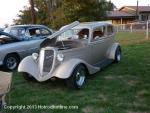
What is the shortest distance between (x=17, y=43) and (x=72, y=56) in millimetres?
3449

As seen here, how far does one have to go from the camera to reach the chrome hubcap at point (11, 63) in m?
11.0

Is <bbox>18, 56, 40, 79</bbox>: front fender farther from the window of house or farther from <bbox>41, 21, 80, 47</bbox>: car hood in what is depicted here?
the window of house

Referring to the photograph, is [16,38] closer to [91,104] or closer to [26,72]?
[26,72]

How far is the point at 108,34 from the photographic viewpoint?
11078mm

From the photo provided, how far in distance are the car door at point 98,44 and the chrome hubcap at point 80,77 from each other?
124 cm

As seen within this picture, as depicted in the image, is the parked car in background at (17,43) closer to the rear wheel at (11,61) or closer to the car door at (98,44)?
the rear wheel at (11,61)

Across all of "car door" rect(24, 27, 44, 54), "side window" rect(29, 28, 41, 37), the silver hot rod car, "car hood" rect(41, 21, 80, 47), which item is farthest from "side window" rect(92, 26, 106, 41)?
"side window" rect(29, 28, 41, 37)

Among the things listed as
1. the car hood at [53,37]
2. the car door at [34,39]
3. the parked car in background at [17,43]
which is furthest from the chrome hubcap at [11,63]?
the car hood at [53,37]

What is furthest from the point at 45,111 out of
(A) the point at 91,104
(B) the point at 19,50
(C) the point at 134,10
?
(C) the point at 134,10

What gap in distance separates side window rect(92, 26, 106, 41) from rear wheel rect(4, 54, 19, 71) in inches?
121

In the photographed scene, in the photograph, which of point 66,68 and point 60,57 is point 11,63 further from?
point 66,68

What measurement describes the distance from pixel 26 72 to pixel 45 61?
70 centimetres

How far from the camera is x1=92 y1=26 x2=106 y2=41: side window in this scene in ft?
32.7

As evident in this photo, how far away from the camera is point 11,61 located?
11.1 m
